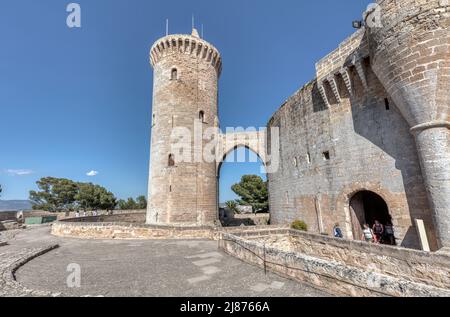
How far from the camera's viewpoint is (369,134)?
871cm

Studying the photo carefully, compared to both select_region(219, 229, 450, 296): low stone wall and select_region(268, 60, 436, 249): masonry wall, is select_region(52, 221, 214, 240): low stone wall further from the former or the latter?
select_region(268, 60, 436, 249): masonry wall

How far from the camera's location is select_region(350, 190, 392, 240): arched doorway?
958 centimetres

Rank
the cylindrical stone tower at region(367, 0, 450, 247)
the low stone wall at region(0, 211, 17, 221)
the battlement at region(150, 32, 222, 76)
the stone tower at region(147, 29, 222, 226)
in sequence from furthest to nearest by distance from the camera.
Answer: the low stone wall at region(0, 211, 17, 221), the battlement at region(150, 32, 222, 76), the stone tower at region(147, 29, 222, 226), the cylindrical stone tower at region(367, 0, 450, 247)

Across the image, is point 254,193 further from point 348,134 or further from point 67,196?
point 67,196

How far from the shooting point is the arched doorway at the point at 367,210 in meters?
9.58

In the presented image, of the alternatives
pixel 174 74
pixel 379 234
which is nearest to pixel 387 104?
pixel 379 234

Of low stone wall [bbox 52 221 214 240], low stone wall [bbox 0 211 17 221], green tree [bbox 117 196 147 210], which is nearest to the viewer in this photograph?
low stone wall [bbox 52 221 214 240]

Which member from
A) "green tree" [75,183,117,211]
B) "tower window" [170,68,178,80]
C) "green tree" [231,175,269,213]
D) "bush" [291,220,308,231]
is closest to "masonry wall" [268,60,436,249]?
"bush" [291,220,308,231]

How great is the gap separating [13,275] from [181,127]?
11471 millimetres

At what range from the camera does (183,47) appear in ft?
52.2

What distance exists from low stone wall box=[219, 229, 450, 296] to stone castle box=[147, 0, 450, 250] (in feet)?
5.59

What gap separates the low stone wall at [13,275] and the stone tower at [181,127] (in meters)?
7.39

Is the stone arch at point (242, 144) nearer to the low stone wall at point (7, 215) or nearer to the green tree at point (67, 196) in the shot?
the low stone wall at point (7, 215)
